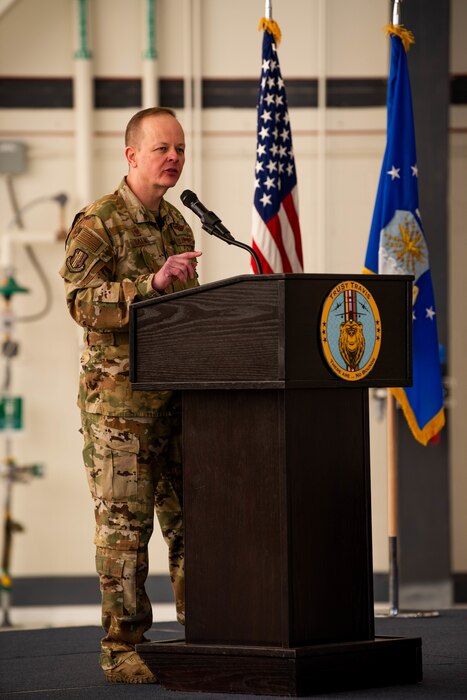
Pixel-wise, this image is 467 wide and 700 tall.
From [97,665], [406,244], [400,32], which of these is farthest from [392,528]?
[400,32]

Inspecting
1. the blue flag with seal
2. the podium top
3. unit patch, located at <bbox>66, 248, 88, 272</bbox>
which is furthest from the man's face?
the blue flag with seal

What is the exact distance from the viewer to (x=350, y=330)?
7.72 ft

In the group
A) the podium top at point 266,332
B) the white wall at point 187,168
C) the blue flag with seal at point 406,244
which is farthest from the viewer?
the white wall at point 187,168

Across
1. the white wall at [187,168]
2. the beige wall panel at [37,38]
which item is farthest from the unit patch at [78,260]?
the beige wall panel at [37,38]

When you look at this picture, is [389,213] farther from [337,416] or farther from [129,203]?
[337,416]

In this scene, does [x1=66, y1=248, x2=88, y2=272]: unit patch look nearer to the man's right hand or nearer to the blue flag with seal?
the man's right hand

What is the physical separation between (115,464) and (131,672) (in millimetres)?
468

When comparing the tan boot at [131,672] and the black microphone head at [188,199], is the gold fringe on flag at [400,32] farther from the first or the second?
the tan boot at [131,672]

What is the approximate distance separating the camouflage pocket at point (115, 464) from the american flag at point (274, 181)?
167 cm

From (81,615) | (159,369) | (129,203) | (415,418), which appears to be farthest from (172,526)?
(81,615)

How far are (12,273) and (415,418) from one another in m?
2.00

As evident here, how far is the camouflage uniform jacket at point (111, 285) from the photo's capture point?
2658 mm

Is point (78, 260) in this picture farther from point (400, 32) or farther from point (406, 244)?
point (400, 32)

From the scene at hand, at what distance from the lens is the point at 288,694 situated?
2.29 meters
